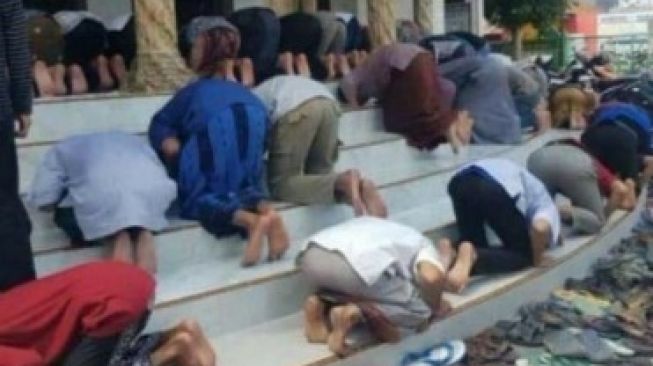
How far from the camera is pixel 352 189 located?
4305mm

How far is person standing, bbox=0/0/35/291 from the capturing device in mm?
2887

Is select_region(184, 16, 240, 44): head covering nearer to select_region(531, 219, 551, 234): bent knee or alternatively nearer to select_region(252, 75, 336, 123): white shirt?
select_region(252, 75, 336, 123): white shirt

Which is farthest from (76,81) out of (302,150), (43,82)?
(302,150)

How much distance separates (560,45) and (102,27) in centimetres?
1089

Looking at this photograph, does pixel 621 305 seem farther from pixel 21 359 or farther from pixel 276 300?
pixel 21 359

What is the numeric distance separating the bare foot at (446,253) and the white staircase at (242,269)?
15 centimetres

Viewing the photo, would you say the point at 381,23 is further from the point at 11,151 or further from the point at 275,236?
the point at 11,151

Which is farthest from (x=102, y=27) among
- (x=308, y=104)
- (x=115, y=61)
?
(x=308, y=104)

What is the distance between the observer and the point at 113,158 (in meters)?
3.70

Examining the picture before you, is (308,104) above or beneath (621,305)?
above

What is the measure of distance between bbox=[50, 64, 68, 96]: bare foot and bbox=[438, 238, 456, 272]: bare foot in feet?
7.08

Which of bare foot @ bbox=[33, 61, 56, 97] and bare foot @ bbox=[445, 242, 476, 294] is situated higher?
bare foot @ bbox=[33, 61, 56, 97]

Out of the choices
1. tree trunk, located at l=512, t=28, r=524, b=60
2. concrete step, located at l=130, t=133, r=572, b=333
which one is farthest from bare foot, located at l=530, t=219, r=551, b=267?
tree trunk, located at l=512, t=28, r=524, b=60

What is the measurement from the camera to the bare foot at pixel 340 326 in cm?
339
